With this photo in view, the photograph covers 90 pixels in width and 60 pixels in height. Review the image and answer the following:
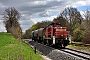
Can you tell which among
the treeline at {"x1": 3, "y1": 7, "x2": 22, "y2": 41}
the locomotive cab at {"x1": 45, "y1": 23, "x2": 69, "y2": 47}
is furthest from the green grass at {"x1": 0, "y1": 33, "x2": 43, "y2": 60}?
the treeline at {"x1": 3, "y1": 7, "x2": 22, "y2": 41}

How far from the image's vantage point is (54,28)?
39.3 metres

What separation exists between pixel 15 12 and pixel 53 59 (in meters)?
70.7

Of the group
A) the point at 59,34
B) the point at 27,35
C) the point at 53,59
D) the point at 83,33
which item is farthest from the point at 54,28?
the point at 27,35

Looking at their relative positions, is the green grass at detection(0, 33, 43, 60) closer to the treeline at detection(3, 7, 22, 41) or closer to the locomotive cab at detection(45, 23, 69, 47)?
the locomotive cab at detection(45, 23, 69, 47)

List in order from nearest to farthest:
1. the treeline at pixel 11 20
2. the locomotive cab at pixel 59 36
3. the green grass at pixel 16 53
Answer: the green grass at pixel 16 53 < the locomotive cab at pixel 59 36 < the treeline at pixel 11 20

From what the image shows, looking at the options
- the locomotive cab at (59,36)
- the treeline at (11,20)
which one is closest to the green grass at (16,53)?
the locomotive cab at (59,36)

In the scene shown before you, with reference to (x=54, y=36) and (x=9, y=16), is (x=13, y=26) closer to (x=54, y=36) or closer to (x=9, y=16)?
(x=9, y=16)

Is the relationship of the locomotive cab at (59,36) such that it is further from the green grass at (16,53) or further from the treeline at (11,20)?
the treeline at (11,20)

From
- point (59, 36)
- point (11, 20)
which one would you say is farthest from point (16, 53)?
point (11, 20)

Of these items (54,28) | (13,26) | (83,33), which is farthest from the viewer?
(13,26)

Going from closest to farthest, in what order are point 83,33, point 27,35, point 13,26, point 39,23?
point 83,33
point 13,26
point 27,35
point 39,23

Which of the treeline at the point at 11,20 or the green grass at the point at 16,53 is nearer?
the green grass at the point at 16,53

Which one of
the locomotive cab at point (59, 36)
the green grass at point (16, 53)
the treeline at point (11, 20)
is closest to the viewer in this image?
the green grass at point (16, 53)

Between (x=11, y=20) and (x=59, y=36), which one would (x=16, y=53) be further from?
(x=11, y=20)
